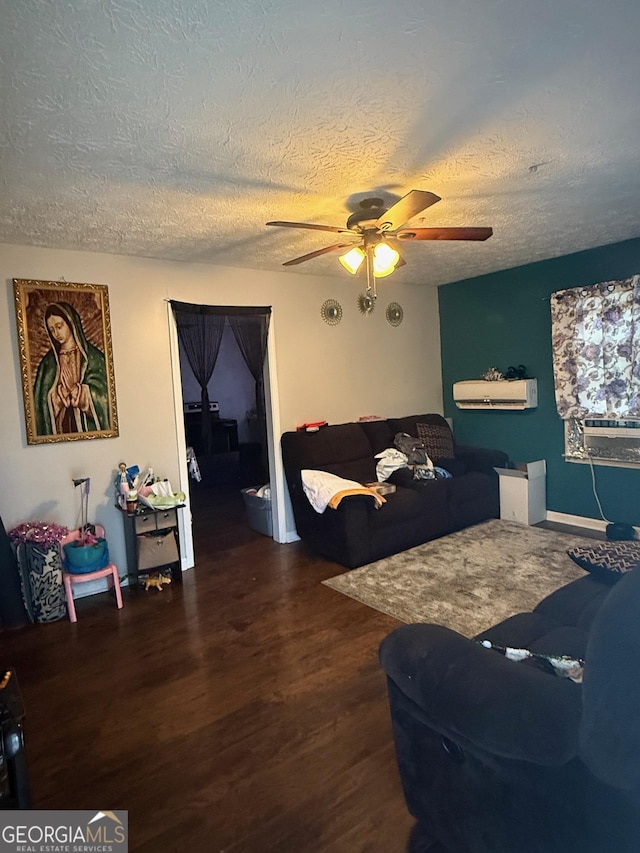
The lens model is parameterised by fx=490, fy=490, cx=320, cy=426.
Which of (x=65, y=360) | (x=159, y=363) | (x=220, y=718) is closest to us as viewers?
(x=220, y=718)

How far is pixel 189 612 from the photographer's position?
3.29m

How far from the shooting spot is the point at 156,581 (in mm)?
3703

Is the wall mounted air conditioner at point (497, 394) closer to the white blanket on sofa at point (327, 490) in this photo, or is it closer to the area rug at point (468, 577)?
the area rug at point (468, 577)

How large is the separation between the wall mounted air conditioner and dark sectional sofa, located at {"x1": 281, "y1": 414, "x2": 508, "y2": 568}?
1.63 feet

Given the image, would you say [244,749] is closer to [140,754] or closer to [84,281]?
[140,754]

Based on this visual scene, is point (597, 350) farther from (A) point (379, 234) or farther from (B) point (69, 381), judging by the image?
(B) point (69, 381)

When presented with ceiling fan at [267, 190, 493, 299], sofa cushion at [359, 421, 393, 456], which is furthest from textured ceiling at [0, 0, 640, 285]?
sofa cushion at [359, 421, 393, 456]

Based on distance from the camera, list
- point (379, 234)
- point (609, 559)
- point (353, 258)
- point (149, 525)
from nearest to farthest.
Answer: point (609, 559)
point (379, 234)
point (353, 258)
point (149, 525)

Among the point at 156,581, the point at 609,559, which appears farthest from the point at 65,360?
the point at 609,559

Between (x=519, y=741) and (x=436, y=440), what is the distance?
4.12m

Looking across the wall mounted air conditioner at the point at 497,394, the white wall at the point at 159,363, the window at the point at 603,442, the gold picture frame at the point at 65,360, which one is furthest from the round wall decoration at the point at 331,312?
the window at the point at 603,442

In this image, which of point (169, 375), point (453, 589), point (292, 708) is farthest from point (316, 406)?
point (292, 708)

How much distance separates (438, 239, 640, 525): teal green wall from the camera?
14.4 feet

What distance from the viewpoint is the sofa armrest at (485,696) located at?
3.76 feet
